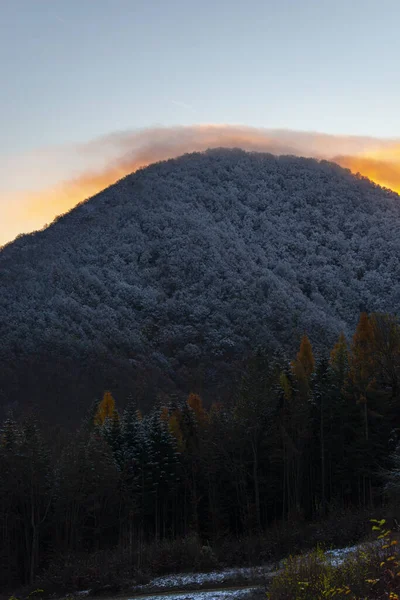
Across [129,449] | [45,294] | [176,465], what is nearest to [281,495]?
[176,465]

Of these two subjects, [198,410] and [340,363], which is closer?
[340,363]

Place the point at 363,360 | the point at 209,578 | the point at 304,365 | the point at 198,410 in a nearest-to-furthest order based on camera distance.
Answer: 1. the point at 209,578
2. the point at 363,360
3. the point at 304,365
4. the point at 198,410

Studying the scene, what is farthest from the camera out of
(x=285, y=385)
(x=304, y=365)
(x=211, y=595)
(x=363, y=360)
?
(x=304, y=365)

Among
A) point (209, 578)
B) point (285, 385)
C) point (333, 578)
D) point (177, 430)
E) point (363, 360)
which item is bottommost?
point (209, 578)

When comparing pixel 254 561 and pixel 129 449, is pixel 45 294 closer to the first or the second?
pixel 129 449

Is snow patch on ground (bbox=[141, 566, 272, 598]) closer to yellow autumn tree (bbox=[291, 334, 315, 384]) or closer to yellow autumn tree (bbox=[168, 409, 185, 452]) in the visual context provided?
yellow autumn tree (bbox=[168, 409, 185, 452])

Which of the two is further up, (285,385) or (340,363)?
(340,363)

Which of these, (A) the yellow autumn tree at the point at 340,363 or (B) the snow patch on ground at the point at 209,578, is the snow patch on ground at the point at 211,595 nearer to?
(B) the snow patch on ground at the point at 209,578

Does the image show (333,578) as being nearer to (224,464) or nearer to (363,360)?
(224,464)

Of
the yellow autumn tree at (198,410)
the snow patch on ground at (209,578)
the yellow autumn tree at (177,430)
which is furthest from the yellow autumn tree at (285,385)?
the snow patch on ground at (209,578)

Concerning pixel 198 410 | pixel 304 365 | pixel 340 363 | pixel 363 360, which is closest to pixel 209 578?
pixel 363 360
